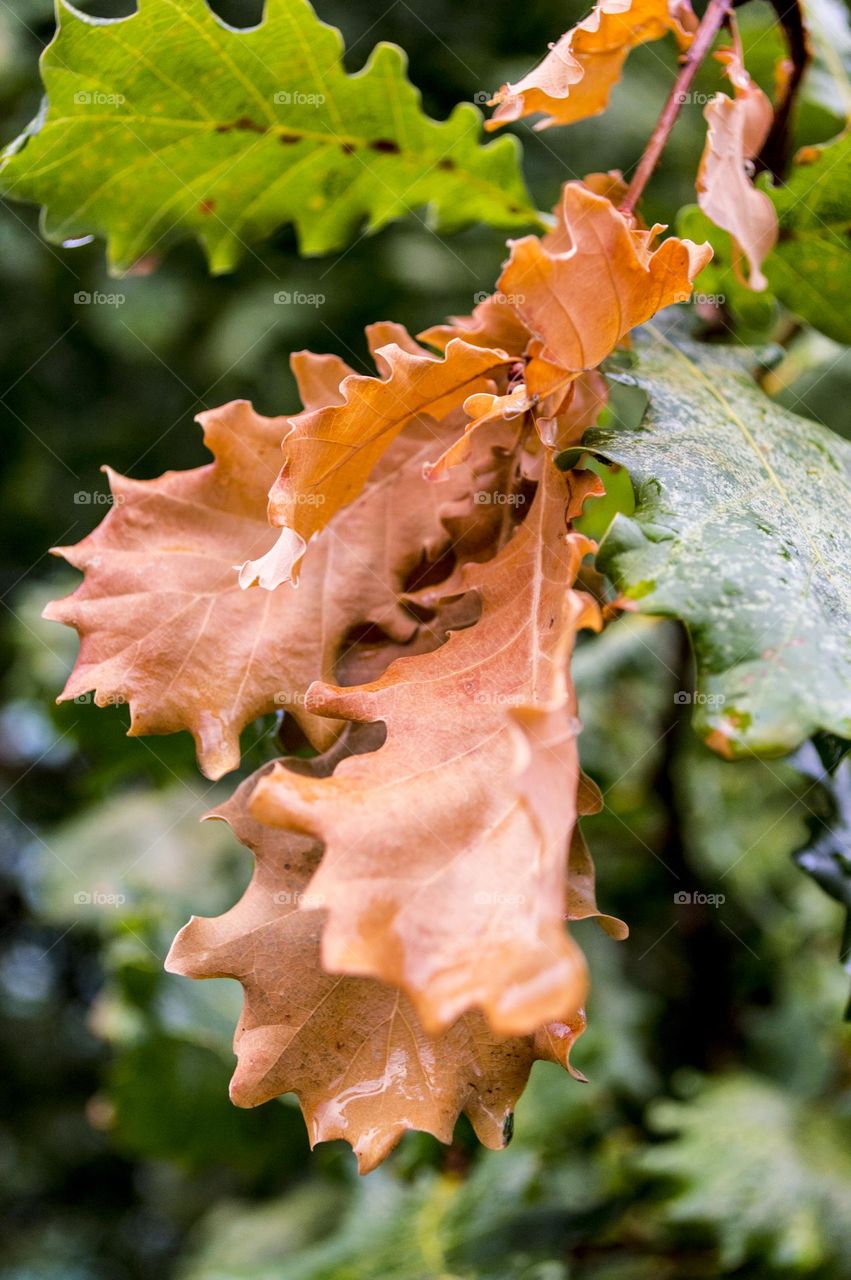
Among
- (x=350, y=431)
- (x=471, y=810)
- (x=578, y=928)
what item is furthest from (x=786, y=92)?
(x=578, y=928)

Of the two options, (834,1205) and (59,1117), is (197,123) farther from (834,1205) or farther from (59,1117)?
(59,1117)

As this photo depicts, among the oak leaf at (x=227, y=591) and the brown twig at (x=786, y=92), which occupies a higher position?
the brown twig at (x=786, y=92)

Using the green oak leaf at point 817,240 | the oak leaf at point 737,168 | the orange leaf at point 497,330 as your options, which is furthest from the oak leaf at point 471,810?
the green oak leaf at point 817,240

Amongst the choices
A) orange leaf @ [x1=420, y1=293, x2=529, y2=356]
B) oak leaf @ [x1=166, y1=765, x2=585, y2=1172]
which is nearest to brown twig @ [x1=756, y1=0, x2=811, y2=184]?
orange leaf @ [x1=420, y1=293, x2=529, y2=356]

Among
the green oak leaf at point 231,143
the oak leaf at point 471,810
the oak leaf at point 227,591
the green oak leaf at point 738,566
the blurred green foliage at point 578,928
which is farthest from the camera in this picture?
the blurred green foliage at point 578,928

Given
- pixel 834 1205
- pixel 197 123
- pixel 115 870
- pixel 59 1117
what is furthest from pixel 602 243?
pixel 59 1117

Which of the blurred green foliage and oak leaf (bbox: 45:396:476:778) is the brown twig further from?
oak leaf (bbox: 45:396:476:778)

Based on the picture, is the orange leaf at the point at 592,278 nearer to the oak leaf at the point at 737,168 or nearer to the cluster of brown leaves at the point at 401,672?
the cluster of brown leaves at the point at 401,672
